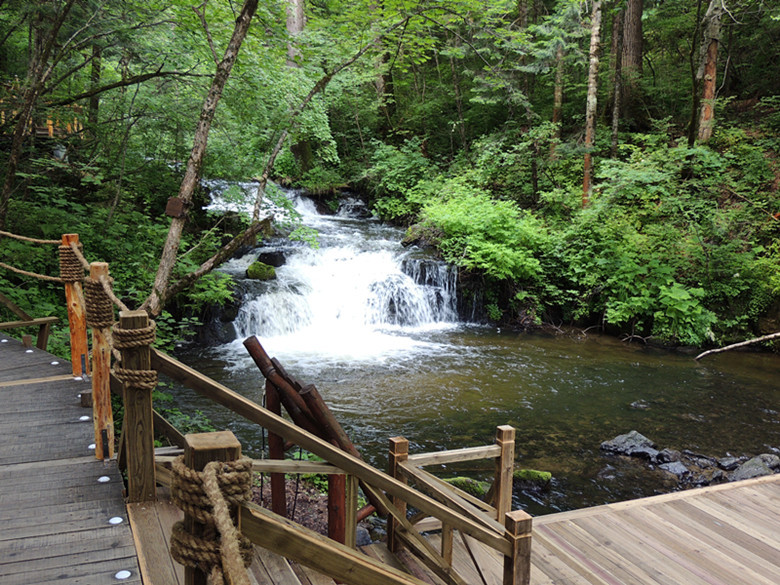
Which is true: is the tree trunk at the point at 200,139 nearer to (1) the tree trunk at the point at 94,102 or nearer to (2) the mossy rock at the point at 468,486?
(2) the mossy rock at the point at 468,486

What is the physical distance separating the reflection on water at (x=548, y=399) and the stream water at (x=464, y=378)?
0.10 feet

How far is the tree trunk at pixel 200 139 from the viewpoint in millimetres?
5703

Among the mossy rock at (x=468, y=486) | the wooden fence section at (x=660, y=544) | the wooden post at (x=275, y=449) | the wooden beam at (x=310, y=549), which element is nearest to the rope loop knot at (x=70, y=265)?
the wooden post at (x=275, y=449)

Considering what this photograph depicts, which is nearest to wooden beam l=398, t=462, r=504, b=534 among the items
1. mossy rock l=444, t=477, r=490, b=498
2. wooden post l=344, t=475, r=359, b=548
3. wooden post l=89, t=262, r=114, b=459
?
wooden post l=344, t=475, r=359, b=548

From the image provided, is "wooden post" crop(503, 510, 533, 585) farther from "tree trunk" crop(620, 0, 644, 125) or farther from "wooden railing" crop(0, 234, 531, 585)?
"tree trunk" crop(620, 0, 644, 125)

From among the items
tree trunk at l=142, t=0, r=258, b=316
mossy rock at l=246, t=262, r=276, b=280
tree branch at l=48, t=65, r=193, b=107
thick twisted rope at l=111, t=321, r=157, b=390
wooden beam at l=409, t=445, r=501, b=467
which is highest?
tree branch at l=48, t=65, r=193, b=107

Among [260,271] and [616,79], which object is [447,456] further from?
[616,79]

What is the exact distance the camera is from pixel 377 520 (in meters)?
5.45

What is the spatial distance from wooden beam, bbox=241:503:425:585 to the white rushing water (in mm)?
8953

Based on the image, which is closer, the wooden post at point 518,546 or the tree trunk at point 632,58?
the wooden post at point 518,546

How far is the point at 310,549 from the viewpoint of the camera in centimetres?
150

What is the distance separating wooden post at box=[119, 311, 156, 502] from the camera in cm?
268

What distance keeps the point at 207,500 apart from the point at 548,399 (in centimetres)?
841

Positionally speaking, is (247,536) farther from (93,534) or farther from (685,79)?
(685,79)
